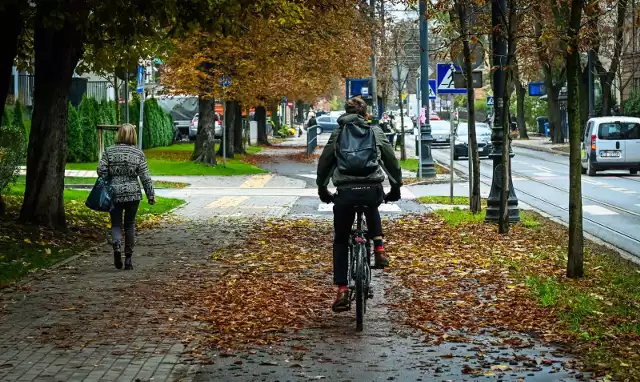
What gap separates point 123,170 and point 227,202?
11.9 meters

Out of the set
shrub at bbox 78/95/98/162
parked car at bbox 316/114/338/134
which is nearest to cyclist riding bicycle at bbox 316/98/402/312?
shrub at bbox 78/95/98/162

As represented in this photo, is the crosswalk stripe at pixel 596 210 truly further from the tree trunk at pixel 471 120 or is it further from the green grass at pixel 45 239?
the green grass at pixel 45 239

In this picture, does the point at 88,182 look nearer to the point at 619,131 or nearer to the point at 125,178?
the point at 619,131

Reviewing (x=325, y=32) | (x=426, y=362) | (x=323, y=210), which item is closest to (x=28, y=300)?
(x=426, y=362)

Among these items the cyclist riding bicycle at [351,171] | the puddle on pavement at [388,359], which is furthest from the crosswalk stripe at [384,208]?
the puddle on pavement at [388,359]

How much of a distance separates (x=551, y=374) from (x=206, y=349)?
2.36 meters

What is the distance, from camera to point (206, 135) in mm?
38781

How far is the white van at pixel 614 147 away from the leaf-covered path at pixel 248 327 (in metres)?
22.2

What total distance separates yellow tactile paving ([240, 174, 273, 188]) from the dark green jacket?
852 inches

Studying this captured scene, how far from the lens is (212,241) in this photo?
642 inches

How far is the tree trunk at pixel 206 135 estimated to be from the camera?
38.4m

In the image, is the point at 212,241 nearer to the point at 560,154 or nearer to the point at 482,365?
the point at 482,365

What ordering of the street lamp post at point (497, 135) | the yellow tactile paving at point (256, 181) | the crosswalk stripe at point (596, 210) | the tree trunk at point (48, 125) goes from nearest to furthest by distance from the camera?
the tree trunk at point (48, 125)
the street lamp post at point (497, 135)
the crosswalk stripe at point (596, 210)
the yellow tactile paving at point (256, 181)

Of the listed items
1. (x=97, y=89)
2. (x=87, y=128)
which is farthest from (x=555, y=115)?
(x=87, y=128)
